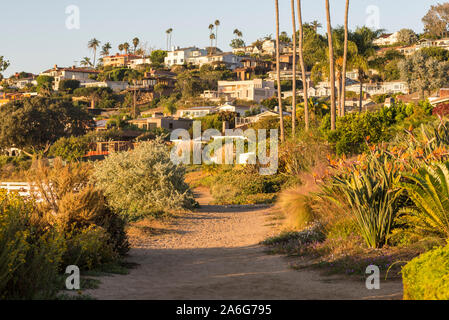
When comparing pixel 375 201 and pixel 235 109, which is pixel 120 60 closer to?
pixel 235 109

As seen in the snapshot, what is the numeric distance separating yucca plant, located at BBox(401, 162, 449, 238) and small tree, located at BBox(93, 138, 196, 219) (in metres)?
8.88

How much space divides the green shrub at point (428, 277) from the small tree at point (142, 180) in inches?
450

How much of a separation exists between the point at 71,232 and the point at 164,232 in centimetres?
567

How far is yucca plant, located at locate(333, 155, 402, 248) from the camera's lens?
10898 millimetres

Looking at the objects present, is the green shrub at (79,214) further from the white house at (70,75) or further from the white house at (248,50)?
the white house at (248,50)

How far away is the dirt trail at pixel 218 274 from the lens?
7.98 metres

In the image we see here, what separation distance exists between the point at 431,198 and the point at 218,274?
14.5ft

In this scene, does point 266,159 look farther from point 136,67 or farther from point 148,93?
point 136,67

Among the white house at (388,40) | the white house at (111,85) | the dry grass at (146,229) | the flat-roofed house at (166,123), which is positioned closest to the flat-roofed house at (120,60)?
the white house at (111,85)

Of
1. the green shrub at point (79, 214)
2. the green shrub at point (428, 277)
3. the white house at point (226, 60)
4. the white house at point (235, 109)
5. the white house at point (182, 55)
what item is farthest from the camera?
the white house at point (182, 55)

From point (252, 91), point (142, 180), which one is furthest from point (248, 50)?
point (142, 180)

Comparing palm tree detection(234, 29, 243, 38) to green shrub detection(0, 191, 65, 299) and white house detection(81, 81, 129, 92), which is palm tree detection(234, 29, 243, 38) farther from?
green shrub detection(0, 191, 65, 299)

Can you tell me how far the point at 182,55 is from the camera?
165 metres
